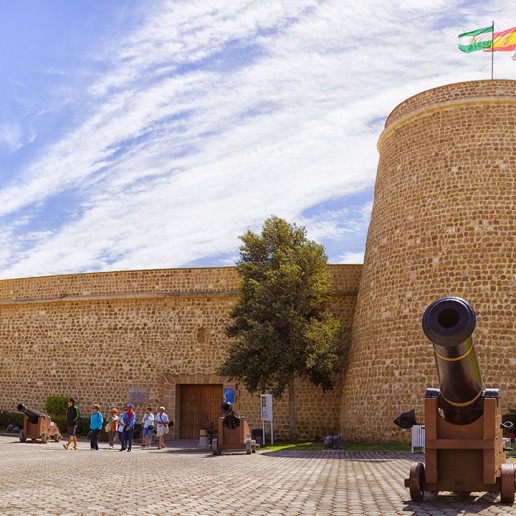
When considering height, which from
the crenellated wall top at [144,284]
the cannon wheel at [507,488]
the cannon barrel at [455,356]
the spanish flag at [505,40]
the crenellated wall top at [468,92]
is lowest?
the cannon wheel at [507,488]

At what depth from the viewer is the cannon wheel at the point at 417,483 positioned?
7.65 m

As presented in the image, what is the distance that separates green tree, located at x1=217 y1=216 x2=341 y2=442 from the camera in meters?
21.1

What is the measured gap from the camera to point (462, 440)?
7.60 metres

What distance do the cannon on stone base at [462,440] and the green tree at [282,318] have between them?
12881 mm

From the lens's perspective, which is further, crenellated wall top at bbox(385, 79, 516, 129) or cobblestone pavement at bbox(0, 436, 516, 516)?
crenellated wall top at bbox(385, 79, 516, 129)

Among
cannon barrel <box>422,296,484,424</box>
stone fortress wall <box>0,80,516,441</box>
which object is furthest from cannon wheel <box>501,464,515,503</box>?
stone fortress wall <box>0,80,516,441</box>

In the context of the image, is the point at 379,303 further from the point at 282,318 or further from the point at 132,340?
the point at 132,340

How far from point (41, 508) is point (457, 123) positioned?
16.7m

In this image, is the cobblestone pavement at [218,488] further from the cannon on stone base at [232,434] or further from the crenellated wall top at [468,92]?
the crenellated wall top at [468,92]

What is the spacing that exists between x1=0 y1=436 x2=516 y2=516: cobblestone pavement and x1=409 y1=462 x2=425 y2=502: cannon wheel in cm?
12

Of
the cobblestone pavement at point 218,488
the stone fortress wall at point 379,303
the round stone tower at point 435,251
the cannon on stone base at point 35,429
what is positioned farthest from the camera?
the cannon on stone base at point 35,429

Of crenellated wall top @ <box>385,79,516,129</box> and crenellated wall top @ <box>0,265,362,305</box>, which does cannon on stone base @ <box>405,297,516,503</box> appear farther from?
crenellated wall top @ <box>0,265,362,305</box>

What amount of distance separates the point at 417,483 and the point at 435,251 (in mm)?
12578

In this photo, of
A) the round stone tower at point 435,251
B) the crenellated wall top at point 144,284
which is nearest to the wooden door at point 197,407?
the crenellated wall top at point 144,284
